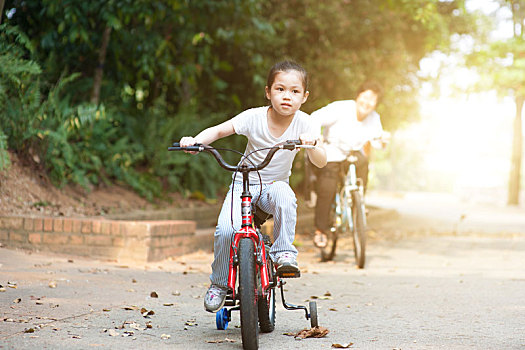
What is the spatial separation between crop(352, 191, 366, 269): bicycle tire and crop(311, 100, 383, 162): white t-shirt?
0.51m

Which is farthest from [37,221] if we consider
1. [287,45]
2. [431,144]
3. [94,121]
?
[431,144]

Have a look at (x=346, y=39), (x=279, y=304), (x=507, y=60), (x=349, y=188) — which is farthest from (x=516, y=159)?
(x=279, y=304)

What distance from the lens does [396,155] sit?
44.0m

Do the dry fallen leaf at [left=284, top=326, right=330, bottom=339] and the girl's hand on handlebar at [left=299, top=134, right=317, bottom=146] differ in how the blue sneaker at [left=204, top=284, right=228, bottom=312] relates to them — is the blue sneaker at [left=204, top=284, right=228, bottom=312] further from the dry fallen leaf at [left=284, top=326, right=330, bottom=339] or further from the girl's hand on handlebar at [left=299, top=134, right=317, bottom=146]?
the girl's hand on handlebar at [left=299, top=134, right=317, bottom=146]

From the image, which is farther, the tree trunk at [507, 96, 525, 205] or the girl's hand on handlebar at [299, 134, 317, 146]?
the tree trunk at [507, 96, 525, 205]

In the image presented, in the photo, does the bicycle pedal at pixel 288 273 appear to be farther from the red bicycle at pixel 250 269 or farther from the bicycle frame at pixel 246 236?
the bicycle frame at pixel 246 236

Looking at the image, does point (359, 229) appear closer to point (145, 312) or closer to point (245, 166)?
point (145, 312)

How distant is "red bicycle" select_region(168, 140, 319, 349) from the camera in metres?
3.49

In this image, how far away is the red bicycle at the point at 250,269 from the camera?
3.49 meters

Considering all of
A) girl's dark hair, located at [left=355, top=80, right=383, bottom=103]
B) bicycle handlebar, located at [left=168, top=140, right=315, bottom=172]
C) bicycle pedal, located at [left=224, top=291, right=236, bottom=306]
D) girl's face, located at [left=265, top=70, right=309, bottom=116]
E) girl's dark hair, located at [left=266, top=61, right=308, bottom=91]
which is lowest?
bicycle pedal, located at [left=224, top=291, right=236, bottom=306]

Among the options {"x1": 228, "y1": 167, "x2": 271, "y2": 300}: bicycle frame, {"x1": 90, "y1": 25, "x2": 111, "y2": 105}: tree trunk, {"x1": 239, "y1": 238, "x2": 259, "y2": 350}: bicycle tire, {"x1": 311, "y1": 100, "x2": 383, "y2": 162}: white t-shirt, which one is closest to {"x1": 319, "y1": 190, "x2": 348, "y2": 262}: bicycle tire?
{"x1": 311, "y1": 100, "x2": 383, "y2": 162}: white t-shirt

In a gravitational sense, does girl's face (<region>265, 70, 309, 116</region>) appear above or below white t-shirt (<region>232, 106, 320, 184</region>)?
above

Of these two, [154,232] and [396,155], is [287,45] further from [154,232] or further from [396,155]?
[396,155]

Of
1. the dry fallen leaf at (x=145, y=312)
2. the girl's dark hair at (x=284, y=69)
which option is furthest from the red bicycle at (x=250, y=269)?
→ the dry fallen leaf at (x=145, y=312)
